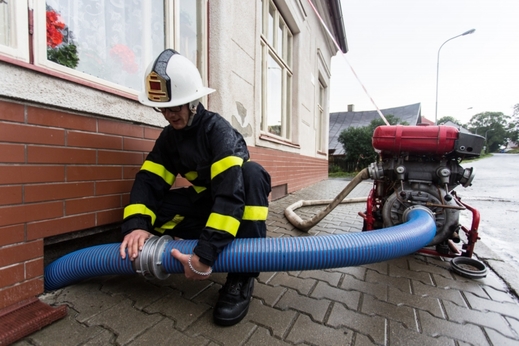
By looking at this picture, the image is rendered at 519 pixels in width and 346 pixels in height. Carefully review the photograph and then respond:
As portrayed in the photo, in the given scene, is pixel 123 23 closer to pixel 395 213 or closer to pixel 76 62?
pixel 76 62

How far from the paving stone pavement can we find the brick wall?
0.31 metres

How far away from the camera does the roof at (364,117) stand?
29266 mm

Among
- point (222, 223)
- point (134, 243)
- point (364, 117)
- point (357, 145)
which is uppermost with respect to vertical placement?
point (364, 117)

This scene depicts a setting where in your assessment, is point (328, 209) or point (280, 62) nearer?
point (328, 209)

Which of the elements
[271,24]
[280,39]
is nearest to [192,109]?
[271,24]

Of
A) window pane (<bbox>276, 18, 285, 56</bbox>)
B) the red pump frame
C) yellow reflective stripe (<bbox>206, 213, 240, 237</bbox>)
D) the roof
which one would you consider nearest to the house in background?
yellow reflective stripe (<bbox>206, 213, 240, 237</bbox>)

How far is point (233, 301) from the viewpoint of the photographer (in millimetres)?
1379

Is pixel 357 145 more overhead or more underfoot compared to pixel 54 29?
more overhead

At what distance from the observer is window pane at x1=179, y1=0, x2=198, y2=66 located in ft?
8.85

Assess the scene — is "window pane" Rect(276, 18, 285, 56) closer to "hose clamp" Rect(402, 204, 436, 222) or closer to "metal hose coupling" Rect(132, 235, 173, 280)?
"hose clamp" Rect(402, 204, 436, 222)

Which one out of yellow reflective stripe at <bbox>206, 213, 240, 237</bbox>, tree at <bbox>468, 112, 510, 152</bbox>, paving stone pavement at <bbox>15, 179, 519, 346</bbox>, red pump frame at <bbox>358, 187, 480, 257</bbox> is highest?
tree at <bbox>468, 112, 510, 152</bbox>

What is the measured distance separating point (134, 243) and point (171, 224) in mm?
351

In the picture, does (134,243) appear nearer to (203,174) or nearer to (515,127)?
(203,174)

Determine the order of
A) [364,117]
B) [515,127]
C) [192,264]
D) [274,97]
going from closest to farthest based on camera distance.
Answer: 1. [192,264]
2. [274,97]
3. [364,117]
4. [515,127]
